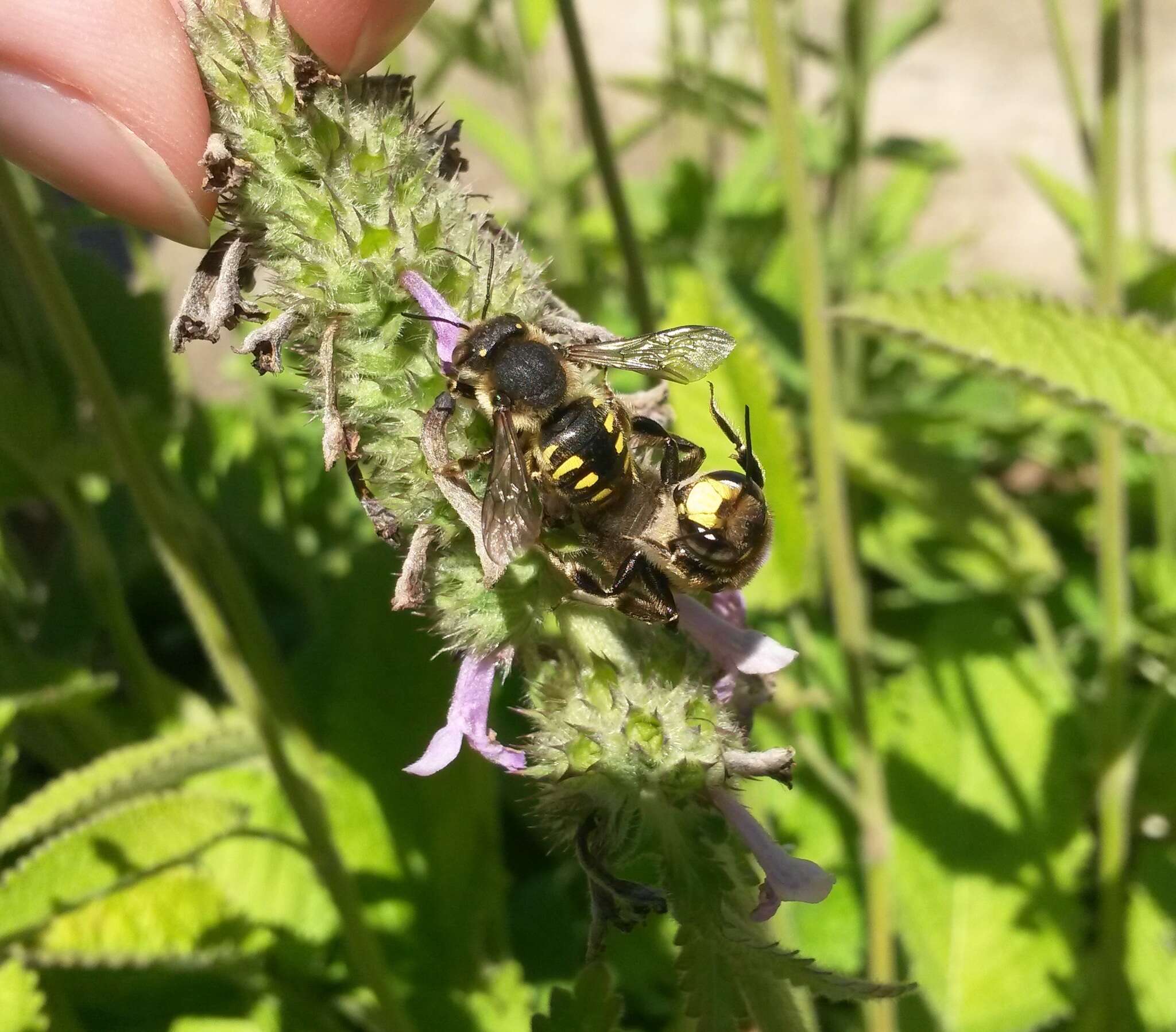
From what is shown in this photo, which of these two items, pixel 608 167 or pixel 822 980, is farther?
pixel 608 167

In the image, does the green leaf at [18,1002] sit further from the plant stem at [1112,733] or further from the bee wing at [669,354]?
the plant stem at [1112,733]

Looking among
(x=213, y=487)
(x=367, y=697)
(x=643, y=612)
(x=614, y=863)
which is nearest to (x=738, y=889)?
(x=614, y=863)

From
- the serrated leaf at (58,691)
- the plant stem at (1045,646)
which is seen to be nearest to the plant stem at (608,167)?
the serrated leaf at (58,691)

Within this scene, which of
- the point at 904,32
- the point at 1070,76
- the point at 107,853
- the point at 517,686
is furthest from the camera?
the point at 904,32

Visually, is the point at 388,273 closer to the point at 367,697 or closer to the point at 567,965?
the point at 367,697

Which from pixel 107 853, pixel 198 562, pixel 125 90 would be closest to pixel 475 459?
pixel 125 90

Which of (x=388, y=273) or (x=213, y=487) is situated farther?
(x=213, y=487)

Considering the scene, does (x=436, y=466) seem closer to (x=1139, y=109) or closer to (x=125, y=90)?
(x=125, y=90)

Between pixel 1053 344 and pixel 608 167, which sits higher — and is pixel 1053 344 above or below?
below
